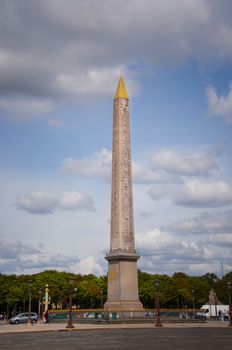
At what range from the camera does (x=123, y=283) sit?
46750mm

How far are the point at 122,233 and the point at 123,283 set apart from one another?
4433mm

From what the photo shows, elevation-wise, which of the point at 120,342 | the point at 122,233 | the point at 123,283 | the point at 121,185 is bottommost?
the point at 120,342

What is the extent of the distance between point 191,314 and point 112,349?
152 ft

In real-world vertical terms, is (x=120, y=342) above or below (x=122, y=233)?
below

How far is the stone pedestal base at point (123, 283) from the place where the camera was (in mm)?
46625

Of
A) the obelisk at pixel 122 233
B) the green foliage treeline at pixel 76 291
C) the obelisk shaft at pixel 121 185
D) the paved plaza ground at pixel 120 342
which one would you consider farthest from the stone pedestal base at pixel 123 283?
the green foliage treeline at pixel 76 291

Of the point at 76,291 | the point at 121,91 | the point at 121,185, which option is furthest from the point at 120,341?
the point at 76,291

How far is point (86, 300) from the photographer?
11175 centimetres

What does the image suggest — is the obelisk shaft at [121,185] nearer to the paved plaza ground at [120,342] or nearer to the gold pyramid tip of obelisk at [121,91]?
the gold pyramid tip of obelisk at [121,91]

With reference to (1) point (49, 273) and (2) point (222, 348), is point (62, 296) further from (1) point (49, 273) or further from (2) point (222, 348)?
(2) point (222, 348)

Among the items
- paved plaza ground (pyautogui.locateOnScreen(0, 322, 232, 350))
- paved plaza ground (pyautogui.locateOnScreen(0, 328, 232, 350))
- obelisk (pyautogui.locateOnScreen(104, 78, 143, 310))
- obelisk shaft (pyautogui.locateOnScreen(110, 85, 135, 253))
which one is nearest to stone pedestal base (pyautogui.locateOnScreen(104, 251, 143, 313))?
obelisk (pyautogui.locateOnScreen(104, 78, 143, 310))

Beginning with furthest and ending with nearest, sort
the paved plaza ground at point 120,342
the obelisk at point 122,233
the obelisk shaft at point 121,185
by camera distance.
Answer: the obelisk shaft at point 121,185
the obelisk at point 122,233
the paved plaza ground at point 120,342

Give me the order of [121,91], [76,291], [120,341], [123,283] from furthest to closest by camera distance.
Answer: [76,291] < [121,91] < [123,283] < [120,341]

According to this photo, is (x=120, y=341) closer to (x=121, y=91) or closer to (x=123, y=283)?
(x=123, y=283)
